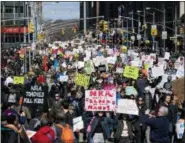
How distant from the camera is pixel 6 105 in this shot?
11.9 metres

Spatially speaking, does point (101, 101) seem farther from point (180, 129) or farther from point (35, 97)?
point (35, 97)

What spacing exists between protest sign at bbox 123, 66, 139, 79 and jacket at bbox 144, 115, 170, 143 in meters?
8.45

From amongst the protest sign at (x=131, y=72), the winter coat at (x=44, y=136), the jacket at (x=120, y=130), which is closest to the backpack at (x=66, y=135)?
the winter coat at (x=44, y=136)

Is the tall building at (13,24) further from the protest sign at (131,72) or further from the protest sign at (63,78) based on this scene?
the protest sign at (131,72)

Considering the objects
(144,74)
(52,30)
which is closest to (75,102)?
(144,74)

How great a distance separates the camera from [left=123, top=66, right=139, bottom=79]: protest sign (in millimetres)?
19016

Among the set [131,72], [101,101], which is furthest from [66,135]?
[131,72]

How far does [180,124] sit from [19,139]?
333cm

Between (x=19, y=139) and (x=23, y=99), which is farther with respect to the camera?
(x=23, y=99)

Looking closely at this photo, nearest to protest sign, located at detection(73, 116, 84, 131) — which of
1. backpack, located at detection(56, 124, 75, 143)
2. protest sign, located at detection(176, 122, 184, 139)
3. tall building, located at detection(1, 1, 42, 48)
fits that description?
backpack, located at detection(56, 124, 75, 143)

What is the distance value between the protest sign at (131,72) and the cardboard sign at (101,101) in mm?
7386

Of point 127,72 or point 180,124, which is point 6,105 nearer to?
point 180,124

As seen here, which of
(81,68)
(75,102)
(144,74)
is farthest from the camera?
(81,68)

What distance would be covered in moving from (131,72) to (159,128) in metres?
8.80
